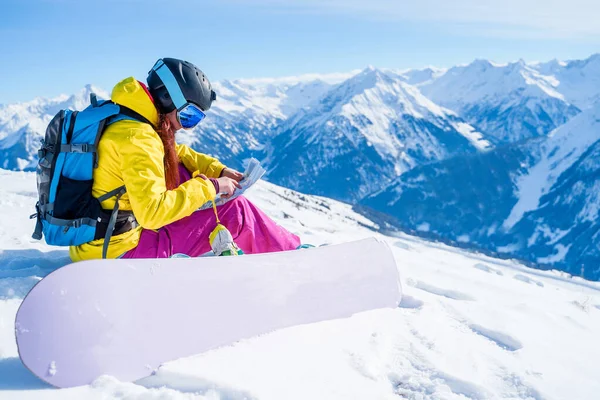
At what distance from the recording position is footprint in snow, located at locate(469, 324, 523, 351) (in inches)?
178

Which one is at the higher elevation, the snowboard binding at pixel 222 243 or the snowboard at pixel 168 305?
the snowboard binding at pixel 222 243

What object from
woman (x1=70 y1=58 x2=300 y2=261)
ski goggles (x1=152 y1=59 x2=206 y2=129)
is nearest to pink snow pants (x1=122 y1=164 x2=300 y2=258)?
woman (x1=70 y1=58 x2=300 y2=261)

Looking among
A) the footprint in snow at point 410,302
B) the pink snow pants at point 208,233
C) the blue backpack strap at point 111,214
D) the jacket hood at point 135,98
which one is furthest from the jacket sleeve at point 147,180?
the footprint in snow at point 410,302

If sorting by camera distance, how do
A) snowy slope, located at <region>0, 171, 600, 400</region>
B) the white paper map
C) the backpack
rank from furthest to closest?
the white paper map < the backpack < snowy slope, located at <region>0, 171, 600, 400</region>

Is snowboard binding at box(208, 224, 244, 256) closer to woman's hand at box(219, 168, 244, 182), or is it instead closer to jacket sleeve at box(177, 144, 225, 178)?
woman's hand at box(219, 168, 244, 182)

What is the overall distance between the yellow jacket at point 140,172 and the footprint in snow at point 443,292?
12.4ft

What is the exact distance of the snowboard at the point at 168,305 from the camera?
3061 millimetres

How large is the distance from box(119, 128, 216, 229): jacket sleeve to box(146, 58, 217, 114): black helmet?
19.8 inches

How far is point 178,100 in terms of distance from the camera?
4.35m

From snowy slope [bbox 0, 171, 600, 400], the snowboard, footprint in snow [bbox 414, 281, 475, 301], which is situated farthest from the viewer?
footprint in snow [bbox 414, 281, 475, 301]

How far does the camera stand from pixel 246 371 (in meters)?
3.45

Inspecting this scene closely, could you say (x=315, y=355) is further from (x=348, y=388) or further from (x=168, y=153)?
(x=168, y=153)

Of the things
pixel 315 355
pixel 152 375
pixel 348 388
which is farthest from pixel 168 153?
pixel 348 388

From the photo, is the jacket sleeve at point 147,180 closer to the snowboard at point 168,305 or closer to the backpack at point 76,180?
the backpack at point 76,180
